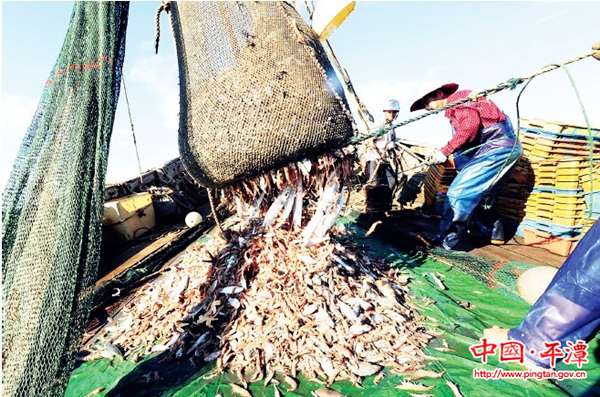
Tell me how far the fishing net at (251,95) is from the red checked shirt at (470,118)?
284cm

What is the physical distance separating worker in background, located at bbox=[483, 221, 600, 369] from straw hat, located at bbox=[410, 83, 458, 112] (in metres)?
3.70

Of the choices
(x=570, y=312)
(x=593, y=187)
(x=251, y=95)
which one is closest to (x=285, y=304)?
(x=251, y=95)

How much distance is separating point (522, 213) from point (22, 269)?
724cm

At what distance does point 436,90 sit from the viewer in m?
5.22

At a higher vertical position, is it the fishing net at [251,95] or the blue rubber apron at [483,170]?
the fishing net at [251,95]

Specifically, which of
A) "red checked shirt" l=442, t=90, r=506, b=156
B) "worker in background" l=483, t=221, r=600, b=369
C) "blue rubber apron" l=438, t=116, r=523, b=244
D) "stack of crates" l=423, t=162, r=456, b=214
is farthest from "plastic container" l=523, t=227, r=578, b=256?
"worker in background" l=483, t=221, r=600, b=369

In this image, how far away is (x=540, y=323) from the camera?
2350 millimetres

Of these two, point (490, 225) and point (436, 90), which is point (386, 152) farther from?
point (490, 225)

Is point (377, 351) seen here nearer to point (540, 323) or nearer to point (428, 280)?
point (540, 323)

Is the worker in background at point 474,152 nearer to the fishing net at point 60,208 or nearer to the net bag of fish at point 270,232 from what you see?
the net bag of fish at point 270,232

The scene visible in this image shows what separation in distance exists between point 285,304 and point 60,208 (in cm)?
215

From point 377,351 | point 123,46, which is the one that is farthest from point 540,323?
point 123,46

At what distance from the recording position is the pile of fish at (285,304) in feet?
8.77

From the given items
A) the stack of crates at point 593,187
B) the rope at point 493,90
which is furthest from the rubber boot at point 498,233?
the rope at point 493,90
